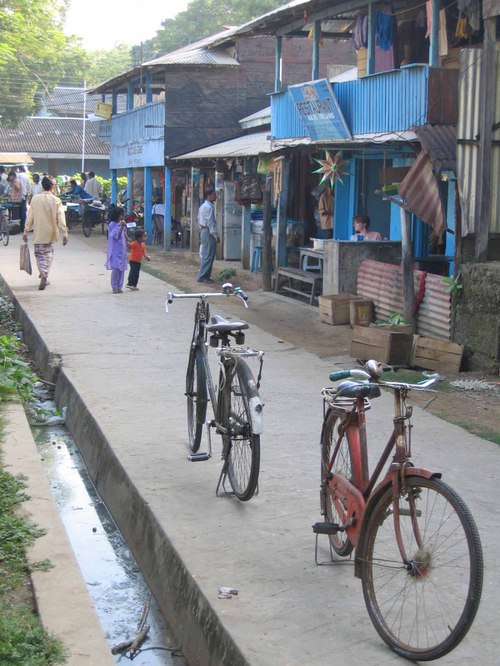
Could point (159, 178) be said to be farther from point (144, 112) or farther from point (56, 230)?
point (56, 230)

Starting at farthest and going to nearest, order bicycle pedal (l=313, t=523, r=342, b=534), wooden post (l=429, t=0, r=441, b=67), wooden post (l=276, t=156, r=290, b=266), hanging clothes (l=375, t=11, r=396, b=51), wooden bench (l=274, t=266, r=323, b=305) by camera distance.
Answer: wooden post (l=276, t=156, r=290, b=266) < wooden bench (l=274, t=266, r=323, b=305) < hanging clothes (l=375, t=11, r=396, b=51) < wooden post (l=429, t=0, r=441, b=67) < bicycle pedal (l=313, t=523, r=342, b=534)

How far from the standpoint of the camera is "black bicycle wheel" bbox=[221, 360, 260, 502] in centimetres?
525

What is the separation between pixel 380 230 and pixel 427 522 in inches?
520

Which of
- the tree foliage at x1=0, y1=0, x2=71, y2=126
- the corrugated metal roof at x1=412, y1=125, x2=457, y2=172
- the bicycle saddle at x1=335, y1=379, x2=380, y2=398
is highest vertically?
the tree foliage at x1=0, y1=0, x2=71, y2=126

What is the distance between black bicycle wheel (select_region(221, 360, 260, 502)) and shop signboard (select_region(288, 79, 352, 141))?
887cm

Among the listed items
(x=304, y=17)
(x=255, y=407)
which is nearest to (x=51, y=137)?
(x=304, y=17)

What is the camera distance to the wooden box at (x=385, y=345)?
10289 millimetres

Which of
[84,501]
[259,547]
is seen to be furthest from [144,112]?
[259,547]

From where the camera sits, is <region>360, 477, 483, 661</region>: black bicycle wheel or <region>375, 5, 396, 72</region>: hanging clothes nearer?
<region>360, 477, 483, 661</region>: black bicycle wheel

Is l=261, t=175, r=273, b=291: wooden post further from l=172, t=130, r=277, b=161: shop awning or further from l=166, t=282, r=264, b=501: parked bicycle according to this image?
l=166, t=282, r=264, b=501: parked bicycle

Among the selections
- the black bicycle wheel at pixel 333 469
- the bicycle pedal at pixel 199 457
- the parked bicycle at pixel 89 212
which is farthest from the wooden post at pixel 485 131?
the parked bicycle at pixel 89 212

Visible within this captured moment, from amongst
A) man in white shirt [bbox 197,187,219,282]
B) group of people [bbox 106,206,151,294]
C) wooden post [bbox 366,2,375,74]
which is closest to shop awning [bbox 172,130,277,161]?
man in white shirt [bbox 197,187,219,282]

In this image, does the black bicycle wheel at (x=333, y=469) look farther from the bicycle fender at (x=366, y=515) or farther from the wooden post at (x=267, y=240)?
the wooden post at (x=267, y=240)

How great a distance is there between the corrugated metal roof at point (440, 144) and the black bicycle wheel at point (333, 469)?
6.52 metres
